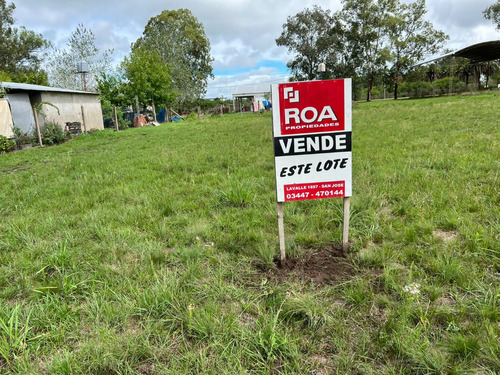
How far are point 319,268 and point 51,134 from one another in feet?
45.9

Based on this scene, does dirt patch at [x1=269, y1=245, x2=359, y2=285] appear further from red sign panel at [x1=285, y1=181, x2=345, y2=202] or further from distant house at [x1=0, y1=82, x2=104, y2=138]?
distant house at [x1=0, y1=82, x2=104, y2=138]

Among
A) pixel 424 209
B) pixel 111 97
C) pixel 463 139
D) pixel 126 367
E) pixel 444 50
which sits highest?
pixel 444 50

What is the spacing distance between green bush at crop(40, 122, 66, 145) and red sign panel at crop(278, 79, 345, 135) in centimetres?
1357

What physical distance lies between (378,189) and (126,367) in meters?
3.20

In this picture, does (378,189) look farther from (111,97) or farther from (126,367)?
(111,97)

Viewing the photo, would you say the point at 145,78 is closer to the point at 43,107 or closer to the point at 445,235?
the point at 43,107

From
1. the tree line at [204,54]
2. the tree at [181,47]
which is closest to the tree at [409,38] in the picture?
the tree line at [204,54]

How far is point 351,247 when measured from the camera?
250cm

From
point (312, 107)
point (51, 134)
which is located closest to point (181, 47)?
point (51, 134)

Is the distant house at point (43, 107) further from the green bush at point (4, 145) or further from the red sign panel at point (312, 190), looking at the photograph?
the red sign panel at point (312, 190)

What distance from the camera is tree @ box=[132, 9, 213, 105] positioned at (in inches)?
1252

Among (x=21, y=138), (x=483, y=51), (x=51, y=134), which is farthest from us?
(x=483, y=51)

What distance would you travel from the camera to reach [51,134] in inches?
498

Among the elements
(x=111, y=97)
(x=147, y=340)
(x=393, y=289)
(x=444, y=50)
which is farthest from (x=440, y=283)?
(x=444, y=50)
